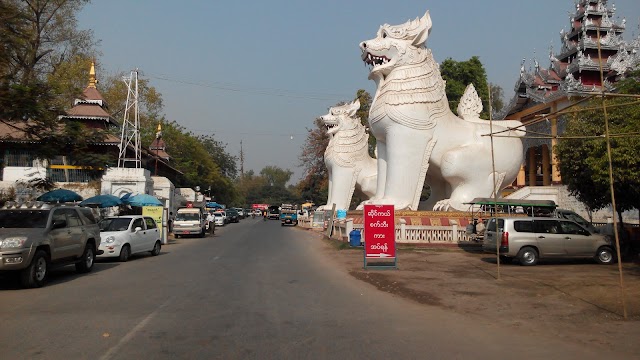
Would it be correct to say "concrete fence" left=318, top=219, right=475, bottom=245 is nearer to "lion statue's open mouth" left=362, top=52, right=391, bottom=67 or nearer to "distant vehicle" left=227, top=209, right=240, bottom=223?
"lion statue's open mouth" left=362, top=52, right=391, bottom=67

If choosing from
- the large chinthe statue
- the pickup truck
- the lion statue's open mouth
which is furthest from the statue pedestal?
the pickup truck

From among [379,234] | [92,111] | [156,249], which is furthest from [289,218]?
[379,234]

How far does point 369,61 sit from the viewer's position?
25.4m

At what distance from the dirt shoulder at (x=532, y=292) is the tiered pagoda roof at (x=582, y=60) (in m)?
23.7

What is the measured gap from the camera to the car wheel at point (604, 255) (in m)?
17.0

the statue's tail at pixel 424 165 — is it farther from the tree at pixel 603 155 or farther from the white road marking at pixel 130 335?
the white road marking at pixel 130 335

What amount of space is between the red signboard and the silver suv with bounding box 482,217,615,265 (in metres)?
3.30

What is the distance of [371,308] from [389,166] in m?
15.8

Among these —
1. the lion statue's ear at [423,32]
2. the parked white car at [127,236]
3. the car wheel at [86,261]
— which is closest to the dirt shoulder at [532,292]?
the parked white car at [127,236]

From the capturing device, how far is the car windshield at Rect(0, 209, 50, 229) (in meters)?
12.8

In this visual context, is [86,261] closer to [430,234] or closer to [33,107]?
[33,107]

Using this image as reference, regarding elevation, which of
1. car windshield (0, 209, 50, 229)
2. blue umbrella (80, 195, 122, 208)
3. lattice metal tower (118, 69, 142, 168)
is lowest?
car windshield (0, 209, 50, 229)

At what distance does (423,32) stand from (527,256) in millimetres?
12214

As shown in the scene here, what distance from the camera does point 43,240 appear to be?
40.2ft
